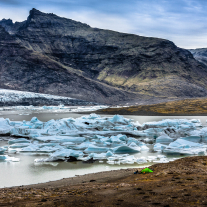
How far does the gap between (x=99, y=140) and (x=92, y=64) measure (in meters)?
106

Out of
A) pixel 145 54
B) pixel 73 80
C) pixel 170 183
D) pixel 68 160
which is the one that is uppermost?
pixel 145 54

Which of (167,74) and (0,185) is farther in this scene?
(167,74)

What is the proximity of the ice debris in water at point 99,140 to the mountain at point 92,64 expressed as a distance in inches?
2351

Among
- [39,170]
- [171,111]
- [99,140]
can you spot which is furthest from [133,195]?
[171,111]

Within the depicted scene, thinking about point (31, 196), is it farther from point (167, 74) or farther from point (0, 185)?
point (167, 74)

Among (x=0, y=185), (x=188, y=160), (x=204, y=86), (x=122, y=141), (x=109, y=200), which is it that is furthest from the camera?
(x=204, y=86)

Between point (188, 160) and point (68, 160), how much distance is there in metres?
5.06

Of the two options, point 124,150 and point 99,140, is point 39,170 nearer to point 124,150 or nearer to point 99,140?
point 124,150

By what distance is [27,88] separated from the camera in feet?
276

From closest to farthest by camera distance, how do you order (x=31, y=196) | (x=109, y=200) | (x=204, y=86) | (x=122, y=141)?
(x=109, y=200) < (x=31, y=196) < (x=122, y=141) < (x=204, y=86)

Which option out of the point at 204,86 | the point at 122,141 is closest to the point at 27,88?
the point at 204,86

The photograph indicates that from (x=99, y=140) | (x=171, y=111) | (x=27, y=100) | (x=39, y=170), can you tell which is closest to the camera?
(x=39, y=170)

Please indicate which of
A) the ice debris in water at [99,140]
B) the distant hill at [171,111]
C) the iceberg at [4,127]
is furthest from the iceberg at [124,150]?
the distant hill at [171,111]

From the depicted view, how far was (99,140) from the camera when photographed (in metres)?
15.8
